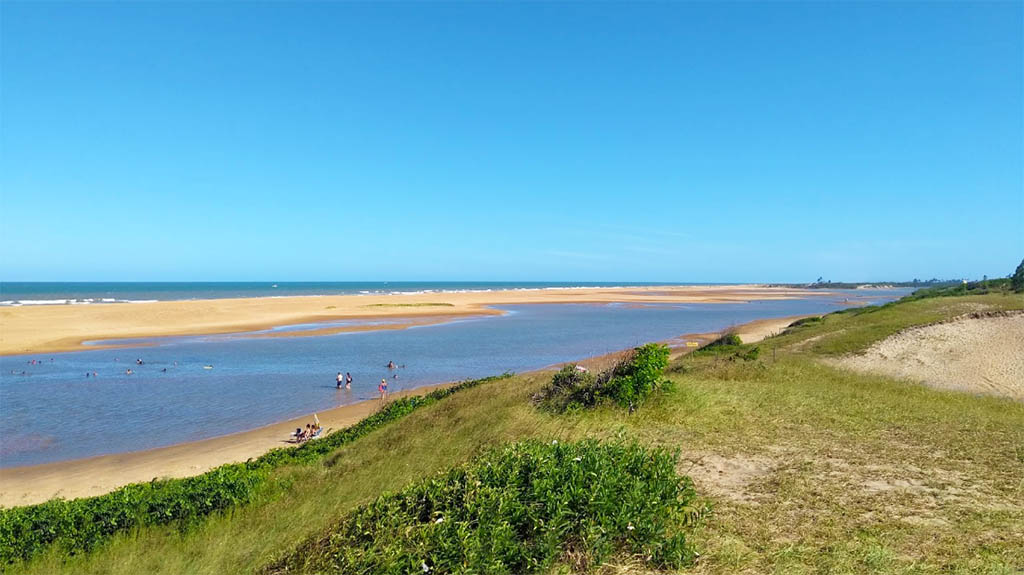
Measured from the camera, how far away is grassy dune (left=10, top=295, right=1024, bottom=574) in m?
6.02

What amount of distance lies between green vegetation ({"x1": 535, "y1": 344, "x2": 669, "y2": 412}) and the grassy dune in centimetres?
40

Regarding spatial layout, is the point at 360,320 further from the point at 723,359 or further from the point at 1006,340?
the point at 1006,340

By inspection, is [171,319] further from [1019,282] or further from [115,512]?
[1019,282]

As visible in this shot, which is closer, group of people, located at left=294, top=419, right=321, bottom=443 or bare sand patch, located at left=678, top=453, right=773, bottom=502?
bare sand patch, located at left=678, top=453, right=773, bottom=502

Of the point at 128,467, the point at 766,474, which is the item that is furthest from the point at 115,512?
the point at 766,474

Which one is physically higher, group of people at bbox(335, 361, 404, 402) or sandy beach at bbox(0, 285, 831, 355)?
sandy beach at bbox(0, 285, 831, 355)

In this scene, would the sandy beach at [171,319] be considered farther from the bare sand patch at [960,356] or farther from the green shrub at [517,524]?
the green shrub at [517,524]

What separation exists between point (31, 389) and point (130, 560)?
2469cm

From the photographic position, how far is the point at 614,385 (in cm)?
1285

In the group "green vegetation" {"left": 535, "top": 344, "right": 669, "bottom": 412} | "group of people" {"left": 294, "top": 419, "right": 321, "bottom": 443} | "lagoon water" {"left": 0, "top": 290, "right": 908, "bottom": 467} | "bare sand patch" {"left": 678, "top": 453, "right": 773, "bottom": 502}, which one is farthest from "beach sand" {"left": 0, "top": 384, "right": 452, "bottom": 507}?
"bare sand patch" {"left": 678, "top": 453, "right": 773, "bottom": 502}

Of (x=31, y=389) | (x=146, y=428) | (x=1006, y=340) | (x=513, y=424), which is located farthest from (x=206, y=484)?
(x=1006, y=340)

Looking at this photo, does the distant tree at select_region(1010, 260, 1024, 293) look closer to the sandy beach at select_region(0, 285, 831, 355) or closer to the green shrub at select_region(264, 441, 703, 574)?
the green shrub at select_region(264, 441, 703, 574)

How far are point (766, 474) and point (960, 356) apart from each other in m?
19.2

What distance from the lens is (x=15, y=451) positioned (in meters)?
17.7
